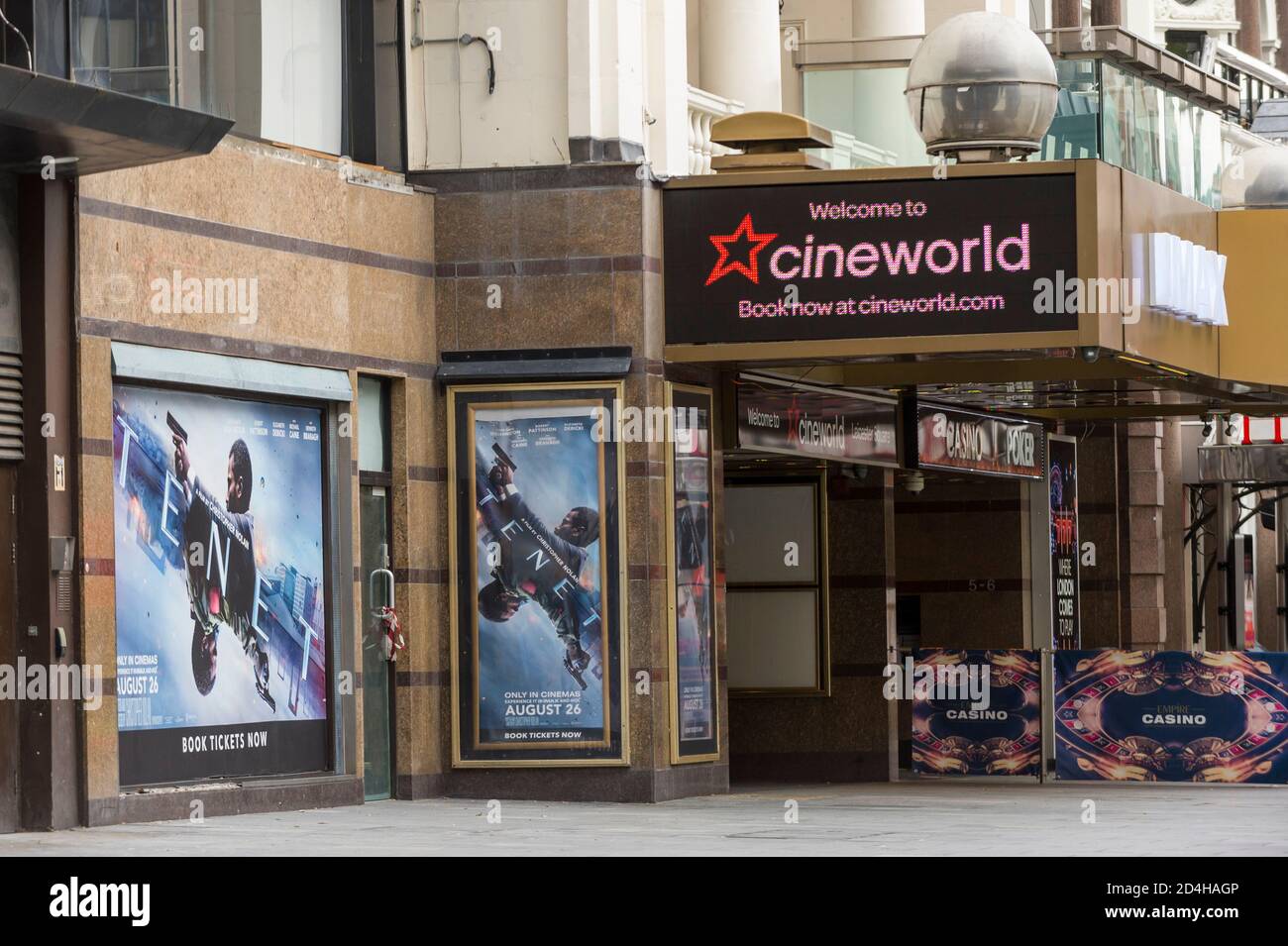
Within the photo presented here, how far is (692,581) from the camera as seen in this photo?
18.0m

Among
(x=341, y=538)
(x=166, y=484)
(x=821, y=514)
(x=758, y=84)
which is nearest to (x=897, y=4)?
(x=758, y=84)

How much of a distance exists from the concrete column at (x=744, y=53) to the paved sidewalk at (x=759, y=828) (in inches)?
243

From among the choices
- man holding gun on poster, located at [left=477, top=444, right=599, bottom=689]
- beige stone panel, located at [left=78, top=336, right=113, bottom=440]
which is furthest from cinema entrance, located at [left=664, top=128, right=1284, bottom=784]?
beige stone panel, located at [left=78, top=336, right=113, bottom=440]

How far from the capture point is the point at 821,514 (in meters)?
21.7

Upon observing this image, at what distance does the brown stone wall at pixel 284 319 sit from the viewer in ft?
48.4

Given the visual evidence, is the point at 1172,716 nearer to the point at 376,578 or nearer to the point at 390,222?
the point at 376,578

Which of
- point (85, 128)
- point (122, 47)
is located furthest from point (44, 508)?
point (122, 47)

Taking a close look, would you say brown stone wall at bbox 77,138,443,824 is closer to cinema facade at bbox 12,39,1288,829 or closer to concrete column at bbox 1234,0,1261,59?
cinema facade at bbox 12,39,1288,829

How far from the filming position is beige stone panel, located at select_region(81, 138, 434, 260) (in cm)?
1540

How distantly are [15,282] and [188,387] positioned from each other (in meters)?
1.55

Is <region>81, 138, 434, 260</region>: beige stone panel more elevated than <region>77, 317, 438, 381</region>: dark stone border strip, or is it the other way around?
<region>81, 138, 434, 260</region>: beige stone panel

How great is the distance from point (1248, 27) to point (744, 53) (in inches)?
983

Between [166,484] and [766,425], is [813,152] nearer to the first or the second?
[766,425]

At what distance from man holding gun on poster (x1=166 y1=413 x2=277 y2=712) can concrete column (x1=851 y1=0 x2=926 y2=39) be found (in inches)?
415
